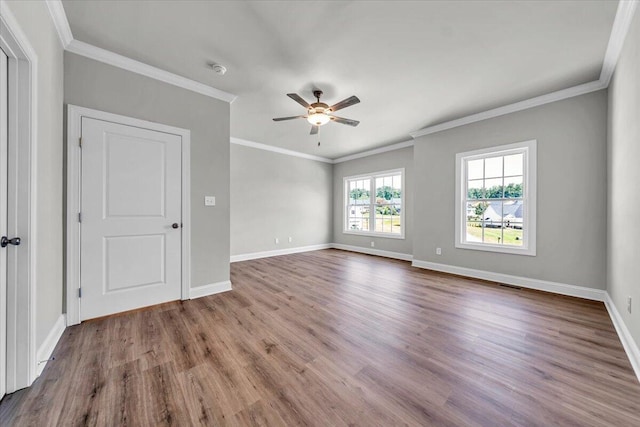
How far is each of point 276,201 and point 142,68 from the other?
3.78 metres

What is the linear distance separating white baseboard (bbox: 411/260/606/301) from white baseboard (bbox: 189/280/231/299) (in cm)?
364

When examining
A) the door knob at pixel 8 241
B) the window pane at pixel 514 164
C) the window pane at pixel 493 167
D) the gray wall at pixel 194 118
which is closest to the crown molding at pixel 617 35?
the window pane at pixel 514 164

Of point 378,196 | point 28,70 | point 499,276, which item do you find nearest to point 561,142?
point 499,276

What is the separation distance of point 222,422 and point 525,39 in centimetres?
378

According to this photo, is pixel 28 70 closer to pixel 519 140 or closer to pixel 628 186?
pixel 628 186

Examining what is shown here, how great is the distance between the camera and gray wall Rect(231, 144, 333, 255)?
5434 mm

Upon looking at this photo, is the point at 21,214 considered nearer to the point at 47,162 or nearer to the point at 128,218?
the point at 47,162

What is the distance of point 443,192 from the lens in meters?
4.48

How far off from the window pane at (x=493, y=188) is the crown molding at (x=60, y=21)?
536 centimetres

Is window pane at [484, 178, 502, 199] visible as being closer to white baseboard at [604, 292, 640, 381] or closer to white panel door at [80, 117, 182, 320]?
white baseboard at [604, 292, 640, 381]

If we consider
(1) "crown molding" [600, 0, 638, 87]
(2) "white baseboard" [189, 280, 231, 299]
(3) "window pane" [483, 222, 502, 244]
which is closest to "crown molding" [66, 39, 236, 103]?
(2) "white baseboard" [189, 280, 231, 299]

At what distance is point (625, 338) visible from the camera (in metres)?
1.99

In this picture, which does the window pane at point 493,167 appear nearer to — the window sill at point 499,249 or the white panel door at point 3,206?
the window sill at point 499,249

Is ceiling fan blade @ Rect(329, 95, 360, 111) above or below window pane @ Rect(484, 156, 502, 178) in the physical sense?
above
